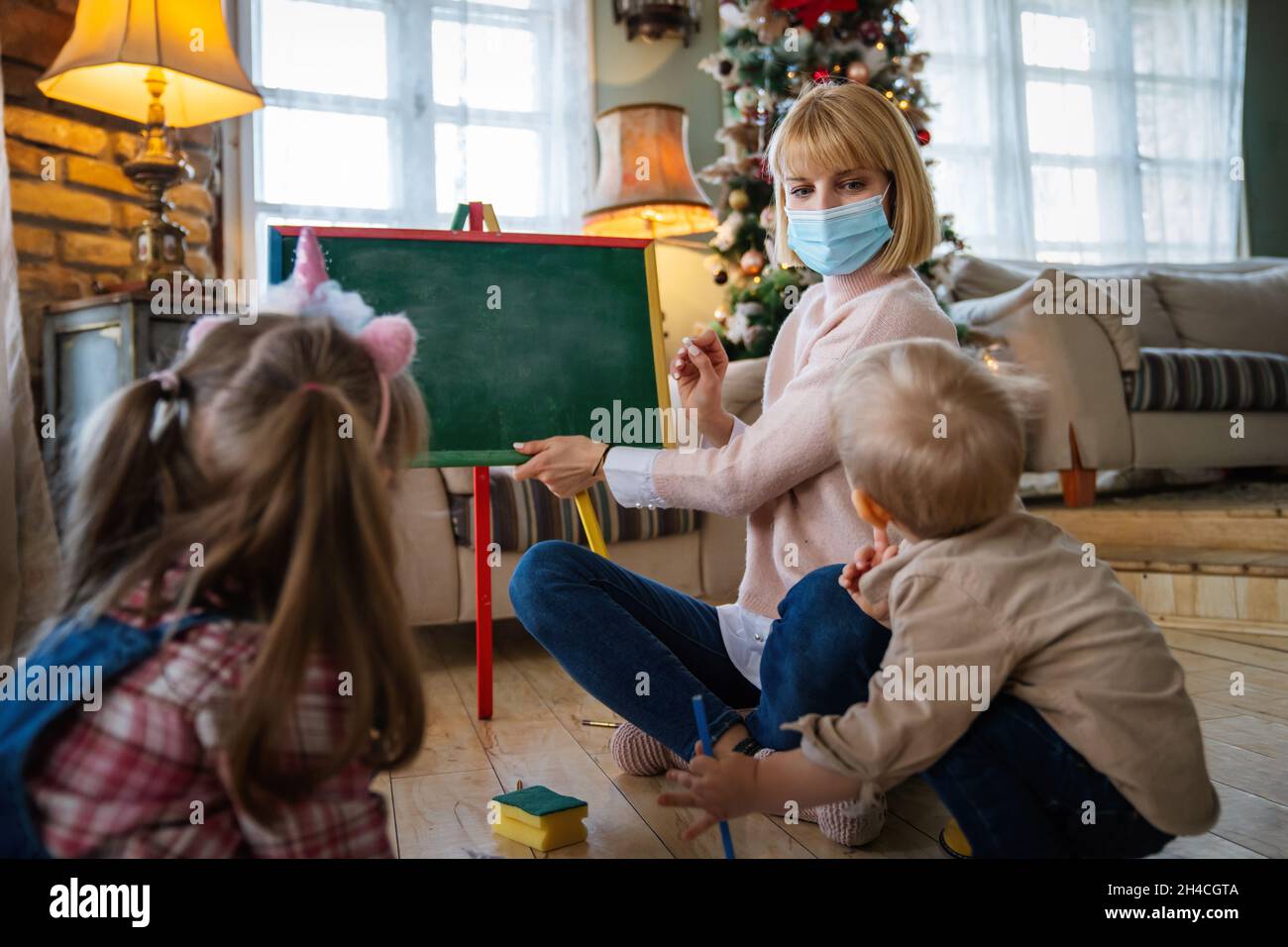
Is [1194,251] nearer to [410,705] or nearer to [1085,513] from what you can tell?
[1085,513]

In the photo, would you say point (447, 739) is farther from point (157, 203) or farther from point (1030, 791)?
point (157, 203)

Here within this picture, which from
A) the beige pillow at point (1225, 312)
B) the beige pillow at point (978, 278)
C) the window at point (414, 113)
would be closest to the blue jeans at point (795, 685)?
the window at point (414, 113)

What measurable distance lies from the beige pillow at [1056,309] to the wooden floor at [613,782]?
4.33 feet

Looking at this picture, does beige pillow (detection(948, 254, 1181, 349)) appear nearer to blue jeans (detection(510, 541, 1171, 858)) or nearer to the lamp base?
the lamp base

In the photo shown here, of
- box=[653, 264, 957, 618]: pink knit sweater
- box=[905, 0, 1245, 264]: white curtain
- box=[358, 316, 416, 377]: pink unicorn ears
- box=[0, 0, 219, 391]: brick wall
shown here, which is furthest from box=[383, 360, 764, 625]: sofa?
box=[905, 0, 1245, 264]: white curtain

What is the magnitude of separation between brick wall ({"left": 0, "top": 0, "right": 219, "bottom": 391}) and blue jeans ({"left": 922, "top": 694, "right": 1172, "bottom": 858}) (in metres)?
2.38

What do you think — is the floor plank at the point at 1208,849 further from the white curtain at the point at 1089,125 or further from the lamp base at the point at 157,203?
the white curtain at the point at 1089,125

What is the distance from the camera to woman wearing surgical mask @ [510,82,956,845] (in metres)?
1.20

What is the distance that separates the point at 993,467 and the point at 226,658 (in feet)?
1.92

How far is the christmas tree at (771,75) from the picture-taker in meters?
3.64

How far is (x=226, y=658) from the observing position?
2.20ft

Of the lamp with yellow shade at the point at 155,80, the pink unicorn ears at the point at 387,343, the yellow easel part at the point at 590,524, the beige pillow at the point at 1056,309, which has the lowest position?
the yellow easel part at the point at 590,524

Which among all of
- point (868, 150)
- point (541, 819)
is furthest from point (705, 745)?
point (868, 150)
